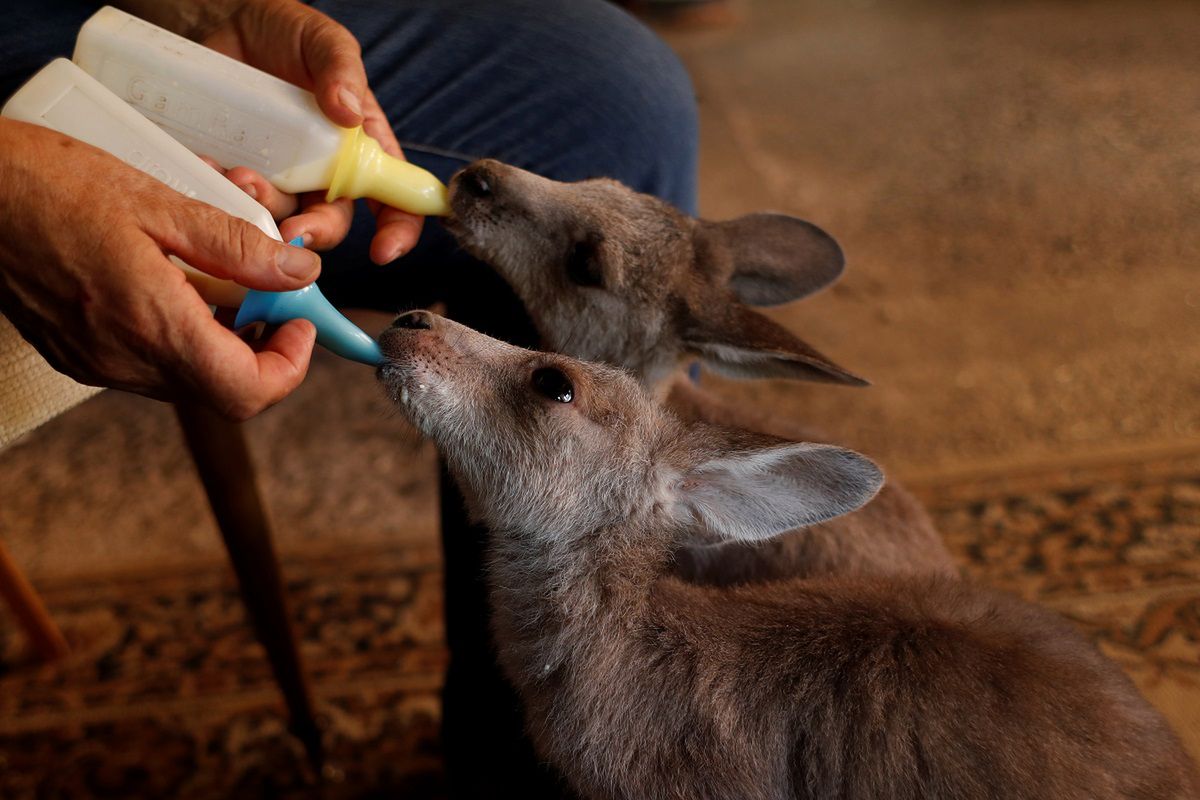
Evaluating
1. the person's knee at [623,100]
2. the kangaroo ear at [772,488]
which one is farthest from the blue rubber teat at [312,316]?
the person's knee at [623,100]

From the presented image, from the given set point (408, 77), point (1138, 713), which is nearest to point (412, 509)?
point (408, 77)

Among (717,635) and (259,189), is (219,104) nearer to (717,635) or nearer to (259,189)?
(259,189)

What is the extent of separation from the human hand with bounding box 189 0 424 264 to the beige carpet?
59 centimetres

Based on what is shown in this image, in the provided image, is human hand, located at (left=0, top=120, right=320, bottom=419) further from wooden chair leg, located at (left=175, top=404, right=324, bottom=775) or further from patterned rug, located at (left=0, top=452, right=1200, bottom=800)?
patterned rug, located at (left=0, top=452, right=1200, bottom=800)

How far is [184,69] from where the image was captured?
114cm

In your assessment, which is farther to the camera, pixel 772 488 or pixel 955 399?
pixel 955 399

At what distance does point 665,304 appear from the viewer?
166cm

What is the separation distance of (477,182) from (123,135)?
534 mm

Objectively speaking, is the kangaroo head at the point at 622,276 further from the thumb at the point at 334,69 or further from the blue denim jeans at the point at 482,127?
the thumb at the point at 334,69

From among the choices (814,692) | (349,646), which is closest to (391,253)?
(814,692)

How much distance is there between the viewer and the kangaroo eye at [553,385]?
129 centimetres

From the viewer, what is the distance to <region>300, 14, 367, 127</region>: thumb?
3.78 feet

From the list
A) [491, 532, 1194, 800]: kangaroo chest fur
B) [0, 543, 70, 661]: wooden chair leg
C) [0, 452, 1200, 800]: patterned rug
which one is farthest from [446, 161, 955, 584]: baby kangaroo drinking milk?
[0, 543, 70, 661]: wooden chair leg

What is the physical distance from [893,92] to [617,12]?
2957 millimetres
